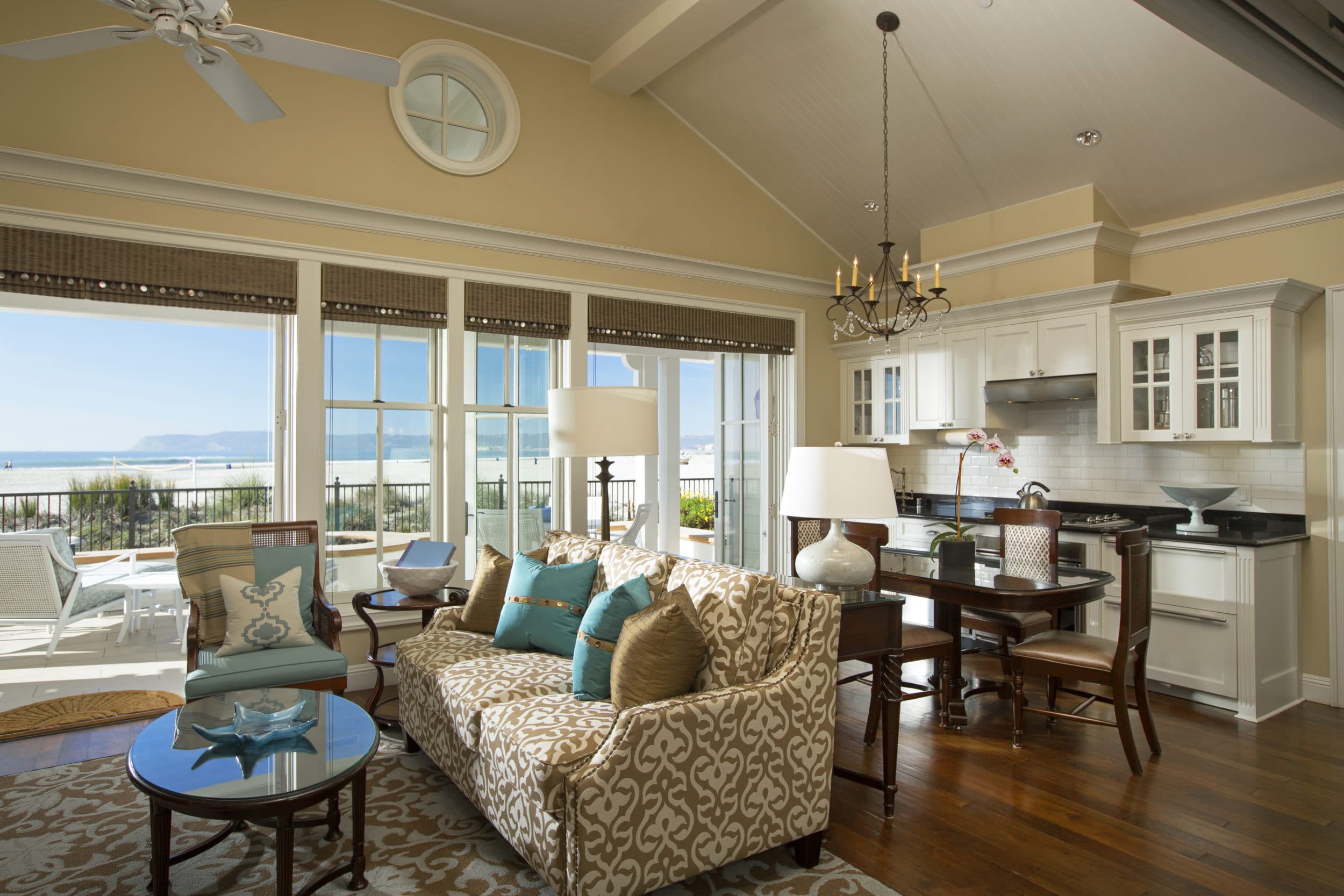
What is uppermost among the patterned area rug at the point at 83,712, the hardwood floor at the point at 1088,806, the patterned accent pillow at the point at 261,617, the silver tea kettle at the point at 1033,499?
the silver tea kettle at the point at 1033,499

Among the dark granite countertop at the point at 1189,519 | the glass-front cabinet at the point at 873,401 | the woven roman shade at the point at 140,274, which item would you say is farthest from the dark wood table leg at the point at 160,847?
the glass-front cabinet at the point at 873,401

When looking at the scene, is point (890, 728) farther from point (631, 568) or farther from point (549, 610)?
point (549, 610)

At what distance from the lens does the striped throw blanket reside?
11.0 feet

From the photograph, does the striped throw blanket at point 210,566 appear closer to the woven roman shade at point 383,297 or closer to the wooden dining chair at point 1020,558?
the woven roman shade at point 383,297

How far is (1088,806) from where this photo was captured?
9.13 feet

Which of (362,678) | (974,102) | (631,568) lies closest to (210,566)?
(362,678)

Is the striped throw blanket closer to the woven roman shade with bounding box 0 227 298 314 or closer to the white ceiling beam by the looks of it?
the woven roman shade with bounding box 0 227 298 314

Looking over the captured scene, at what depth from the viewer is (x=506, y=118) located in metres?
4.56

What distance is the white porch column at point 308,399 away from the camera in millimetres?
3945

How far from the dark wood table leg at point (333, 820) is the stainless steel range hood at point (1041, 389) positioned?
4309mm

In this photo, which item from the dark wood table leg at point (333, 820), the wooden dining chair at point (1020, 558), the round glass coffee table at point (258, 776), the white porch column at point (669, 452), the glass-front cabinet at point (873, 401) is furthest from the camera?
the white porch column at point (669, 452)

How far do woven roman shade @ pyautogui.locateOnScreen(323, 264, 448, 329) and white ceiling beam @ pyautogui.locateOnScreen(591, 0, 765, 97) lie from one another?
5.69ft

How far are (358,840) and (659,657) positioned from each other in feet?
3.39

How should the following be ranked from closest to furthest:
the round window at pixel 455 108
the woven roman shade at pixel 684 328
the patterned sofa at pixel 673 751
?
the patterned sofa at pixel 673 751
the round window at pixel 455 108
the woven roman shade at pixel 684 328
